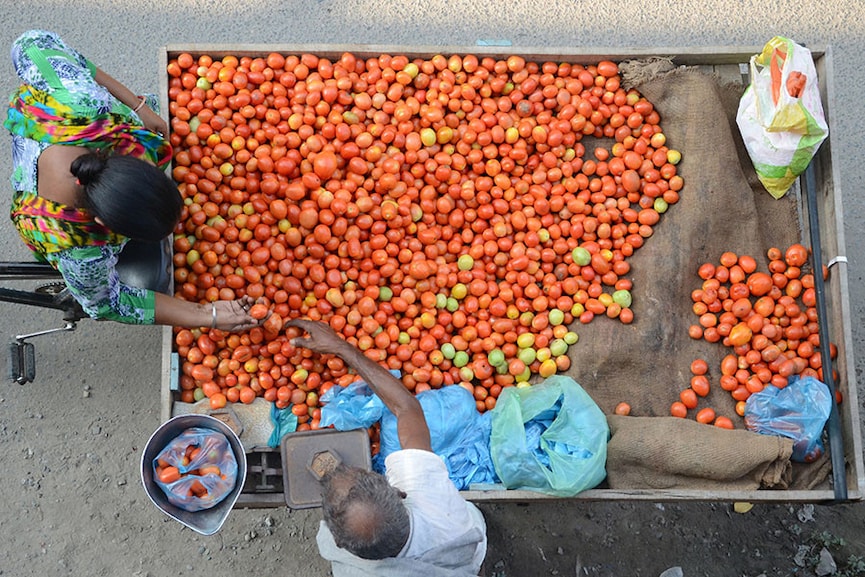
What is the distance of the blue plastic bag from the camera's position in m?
2.62

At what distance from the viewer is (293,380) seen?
2756 mm

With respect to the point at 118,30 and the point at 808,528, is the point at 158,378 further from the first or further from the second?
the point at 808,528

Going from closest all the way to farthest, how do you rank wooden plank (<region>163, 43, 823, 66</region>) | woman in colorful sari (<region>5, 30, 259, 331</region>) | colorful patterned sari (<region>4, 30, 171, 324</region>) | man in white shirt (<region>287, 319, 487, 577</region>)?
man in white shirt (<region>287, 319, 487, 577</region>)
woman in colorful sari (<region>5, 30, 259, 331</region>)
colorful patterned sari (<region>4, 30, 171, 324</region>)
wooden plank (<region>163, 43, 823, 66</region>)

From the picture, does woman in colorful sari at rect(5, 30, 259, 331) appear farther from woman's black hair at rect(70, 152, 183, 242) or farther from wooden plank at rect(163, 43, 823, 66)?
wooden plank at rect(163, 43, 823, 66)

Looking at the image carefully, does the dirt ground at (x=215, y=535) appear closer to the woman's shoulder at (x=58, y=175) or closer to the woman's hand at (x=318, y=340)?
the woman's hand at (x=318, y=340)

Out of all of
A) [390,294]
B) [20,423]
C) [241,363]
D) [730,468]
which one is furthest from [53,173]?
[730,468]

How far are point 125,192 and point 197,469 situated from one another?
1058 mm

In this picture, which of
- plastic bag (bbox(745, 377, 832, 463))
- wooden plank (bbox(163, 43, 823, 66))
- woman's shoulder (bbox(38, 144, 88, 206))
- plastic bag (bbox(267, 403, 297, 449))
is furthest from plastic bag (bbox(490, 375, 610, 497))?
woman's shoulder (bbox(38, 144, 88, 206))

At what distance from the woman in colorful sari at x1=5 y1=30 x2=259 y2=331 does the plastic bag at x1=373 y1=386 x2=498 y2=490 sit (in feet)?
3.09

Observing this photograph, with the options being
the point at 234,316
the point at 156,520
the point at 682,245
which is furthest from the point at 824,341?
the point at 156,520

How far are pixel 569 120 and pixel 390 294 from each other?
3.38 ft

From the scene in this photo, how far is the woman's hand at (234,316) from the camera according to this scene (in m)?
2.56

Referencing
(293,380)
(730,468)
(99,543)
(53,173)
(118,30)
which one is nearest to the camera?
(53,173)

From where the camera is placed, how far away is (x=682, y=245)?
2.90m
